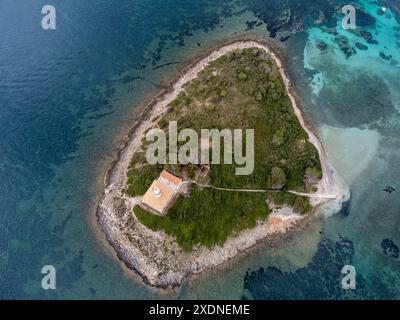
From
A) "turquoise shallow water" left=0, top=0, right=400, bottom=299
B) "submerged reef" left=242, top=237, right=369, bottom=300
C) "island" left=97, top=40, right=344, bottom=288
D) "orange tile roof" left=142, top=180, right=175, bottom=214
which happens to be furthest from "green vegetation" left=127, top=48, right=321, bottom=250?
"submerged reef" left=242, top=237, right=369, bottom=300

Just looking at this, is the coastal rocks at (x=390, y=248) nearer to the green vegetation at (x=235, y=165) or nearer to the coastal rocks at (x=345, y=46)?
the green vegetation at (x=235, y=165)

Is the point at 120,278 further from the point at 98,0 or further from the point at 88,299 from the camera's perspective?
A: the point at 98,0

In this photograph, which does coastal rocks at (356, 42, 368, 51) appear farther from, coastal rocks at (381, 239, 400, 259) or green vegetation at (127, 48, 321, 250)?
coastal rocks at (381, 239, 400, 259)

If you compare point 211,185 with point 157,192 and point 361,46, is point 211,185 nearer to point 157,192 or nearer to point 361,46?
point 157,192

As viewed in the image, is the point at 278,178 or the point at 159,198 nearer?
the point at 159,198

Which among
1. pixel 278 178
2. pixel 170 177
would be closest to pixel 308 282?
pixel 278 178

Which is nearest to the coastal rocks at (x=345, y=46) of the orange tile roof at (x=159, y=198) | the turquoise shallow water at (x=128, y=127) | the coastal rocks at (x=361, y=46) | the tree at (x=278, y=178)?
the turquoise shallow water at (x=128, y=127)
